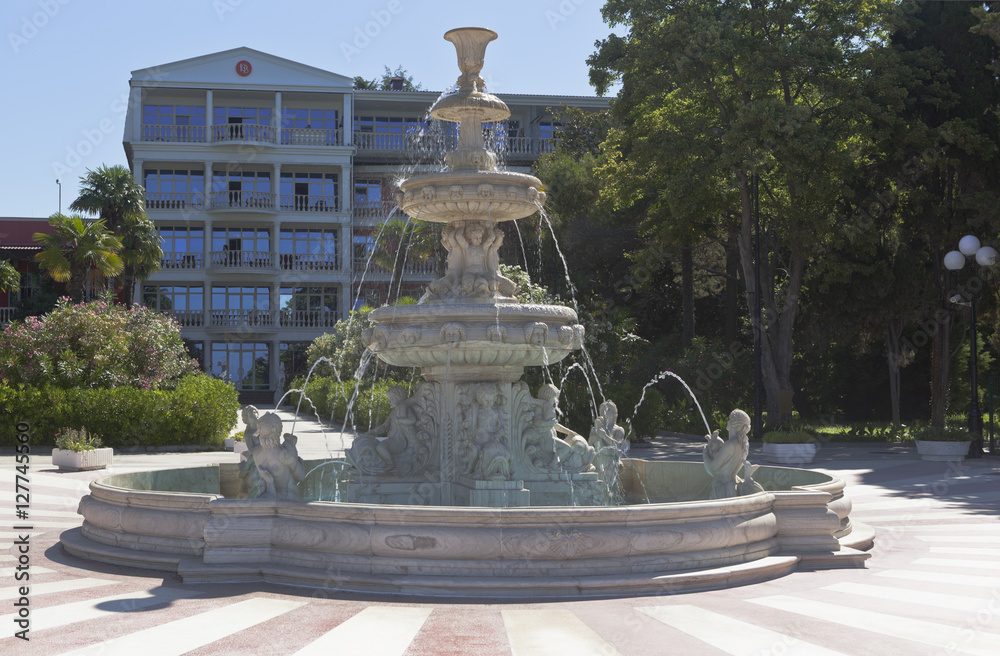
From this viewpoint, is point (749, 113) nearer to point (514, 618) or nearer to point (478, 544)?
point (478, 544)

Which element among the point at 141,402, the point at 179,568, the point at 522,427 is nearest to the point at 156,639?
the point at 179,568

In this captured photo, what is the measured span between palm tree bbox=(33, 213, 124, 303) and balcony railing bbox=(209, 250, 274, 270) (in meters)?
15.3

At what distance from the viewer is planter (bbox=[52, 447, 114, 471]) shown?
58.7ft

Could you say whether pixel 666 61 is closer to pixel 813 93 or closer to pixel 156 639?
pixel 813 93

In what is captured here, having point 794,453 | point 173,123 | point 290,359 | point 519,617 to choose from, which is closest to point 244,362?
point 290,359

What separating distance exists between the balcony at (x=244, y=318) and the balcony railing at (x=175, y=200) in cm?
585

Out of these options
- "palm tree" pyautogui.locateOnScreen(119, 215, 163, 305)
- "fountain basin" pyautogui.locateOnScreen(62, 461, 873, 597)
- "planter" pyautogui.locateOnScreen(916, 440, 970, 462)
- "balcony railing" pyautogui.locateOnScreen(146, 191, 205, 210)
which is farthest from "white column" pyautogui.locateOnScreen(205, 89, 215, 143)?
"fountain basin" pyautogui.locateOnScreen(62, 461, 873, 597)

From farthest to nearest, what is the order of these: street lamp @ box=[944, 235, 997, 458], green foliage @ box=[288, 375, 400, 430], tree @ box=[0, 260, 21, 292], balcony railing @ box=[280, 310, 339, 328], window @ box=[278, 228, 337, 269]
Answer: window @ box=[278, 228, 337, 269]
balcony railing @ box=[280, 310, 339, 328]
tree @ box=[0, 260, 21, 292]
green foliage @ box=[288, 375, 400, 430]
street lamp @ box=[944, 235, 997, 458]

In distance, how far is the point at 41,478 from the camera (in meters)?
16.0

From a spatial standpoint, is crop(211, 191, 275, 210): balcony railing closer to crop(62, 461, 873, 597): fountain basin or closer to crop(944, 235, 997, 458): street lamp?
crop(944, 235, 997, 458): street lamp

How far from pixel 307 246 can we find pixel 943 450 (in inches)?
1457

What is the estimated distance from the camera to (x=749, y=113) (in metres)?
23.8

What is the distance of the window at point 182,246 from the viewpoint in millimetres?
49188

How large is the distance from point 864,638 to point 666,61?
22.5m
